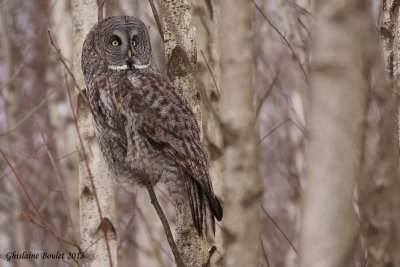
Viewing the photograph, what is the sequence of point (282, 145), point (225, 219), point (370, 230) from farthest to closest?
1. point (282, 145)
2. point (225, 219)
3. point (370, 230)

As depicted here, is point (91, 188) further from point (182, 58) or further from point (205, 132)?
point (205, 132)

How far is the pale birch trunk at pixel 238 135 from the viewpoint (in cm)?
146

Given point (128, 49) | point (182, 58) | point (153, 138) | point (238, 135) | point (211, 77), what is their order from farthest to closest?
point (211, 77)
point (128, 49)
point (153, 138)
point (182, 58)
point (238, 135)

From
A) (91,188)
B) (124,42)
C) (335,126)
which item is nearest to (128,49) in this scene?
(124,42)

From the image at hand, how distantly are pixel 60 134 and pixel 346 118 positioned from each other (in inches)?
288

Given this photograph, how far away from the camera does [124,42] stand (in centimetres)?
379

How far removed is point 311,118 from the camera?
1160mm

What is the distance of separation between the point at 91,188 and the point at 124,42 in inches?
33.4

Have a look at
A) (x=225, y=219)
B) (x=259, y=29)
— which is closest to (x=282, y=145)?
(x=259, y=29)

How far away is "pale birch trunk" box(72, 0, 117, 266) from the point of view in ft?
11.0

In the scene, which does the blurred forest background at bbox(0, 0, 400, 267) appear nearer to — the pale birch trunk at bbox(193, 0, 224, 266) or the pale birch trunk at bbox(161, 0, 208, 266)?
the pale birch trunk at bbox(193, 0, 224, 266)

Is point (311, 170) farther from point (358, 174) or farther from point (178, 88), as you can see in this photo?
point (178, 88)

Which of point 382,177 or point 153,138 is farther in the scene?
point 153,138

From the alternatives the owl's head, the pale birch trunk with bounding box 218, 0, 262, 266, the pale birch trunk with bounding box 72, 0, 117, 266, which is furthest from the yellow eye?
the pale birch trunk with bounding box 218, 0, 262, 266
